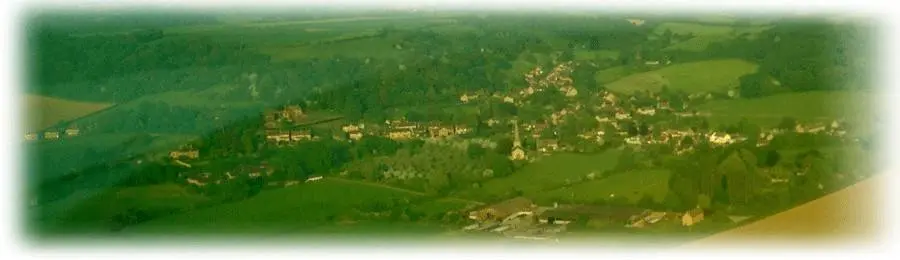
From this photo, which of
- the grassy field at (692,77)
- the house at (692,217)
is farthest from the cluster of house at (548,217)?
the grassy field at (692,77)

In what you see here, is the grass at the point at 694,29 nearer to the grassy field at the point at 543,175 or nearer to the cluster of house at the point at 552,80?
the cluster of house at the point at 552,80

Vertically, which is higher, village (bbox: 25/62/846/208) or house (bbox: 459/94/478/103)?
house (bbox: 459/94/478/103)

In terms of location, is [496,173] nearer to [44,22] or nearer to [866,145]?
[866,145]

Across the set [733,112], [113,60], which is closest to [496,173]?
[733,112]

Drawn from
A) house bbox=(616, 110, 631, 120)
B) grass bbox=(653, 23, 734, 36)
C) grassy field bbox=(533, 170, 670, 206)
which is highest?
grass bbox=(653, 23, 734, 36)

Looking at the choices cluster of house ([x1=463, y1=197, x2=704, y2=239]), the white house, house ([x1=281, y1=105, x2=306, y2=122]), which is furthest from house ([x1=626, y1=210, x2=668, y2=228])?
house ([x1=281, y1=105, x2=306, y2=122])

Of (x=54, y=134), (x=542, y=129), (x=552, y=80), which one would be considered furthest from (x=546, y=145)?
(x=54, y=134)

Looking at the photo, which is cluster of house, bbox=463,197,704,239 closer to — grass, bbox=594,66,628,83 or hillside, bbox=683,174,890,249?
hillside, bbox=683,174,890,249

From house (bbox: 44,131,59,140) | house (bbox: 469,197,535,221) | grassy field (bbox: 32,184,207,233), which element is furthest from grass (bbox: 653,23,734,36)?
house (bbox: 44,131,59,140)
